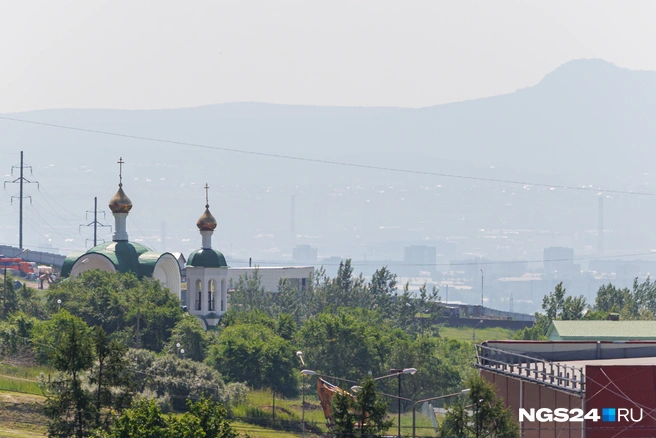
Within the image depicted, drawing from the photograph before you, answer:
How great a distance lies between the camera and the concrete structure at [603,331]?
248ft

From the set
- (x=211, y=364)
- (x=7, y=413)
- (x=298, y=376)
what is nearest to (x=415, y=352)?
(x=298, y=376)

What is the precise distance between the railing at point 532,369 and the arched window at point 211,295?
40.0 metres

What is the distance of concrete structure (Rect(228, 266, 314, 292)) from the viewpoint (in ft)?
534

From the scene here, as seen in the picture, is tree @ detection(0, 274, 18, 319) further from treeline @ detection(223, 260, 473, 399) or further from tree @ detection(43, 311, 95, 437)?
tree @ detection(43, 311, 95, 437)

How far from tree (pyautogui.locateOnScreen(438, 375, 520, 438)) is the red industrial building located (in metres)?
2.60

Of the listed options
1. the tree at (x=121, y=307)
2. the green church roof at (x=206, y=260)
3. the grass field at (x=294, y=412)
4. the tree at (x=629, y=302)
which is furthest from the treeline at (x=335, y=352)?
the tree at (x=629, y=302)

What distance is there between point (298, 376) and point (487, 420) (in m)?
41.6

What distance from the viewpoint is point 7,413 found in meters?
65.3

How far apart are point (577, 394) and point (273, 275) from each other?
12499cm

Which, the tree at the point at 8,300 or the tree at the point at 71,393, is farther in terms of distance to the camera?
the tree at the point at 8,300

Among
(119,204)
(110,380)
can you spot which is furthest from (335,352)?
(110,380)

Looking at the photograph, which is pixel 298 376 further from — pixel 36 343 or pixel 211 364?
pixel 36 343

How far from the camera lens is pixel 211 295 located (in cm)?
10500

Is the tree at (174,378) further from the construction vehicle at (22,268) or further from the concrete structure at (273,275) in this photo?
the concrete structure at (273,275)
